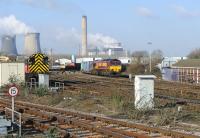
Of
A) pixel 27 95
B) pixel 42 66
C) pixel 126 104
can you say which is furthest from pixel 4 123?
pixel 42 66

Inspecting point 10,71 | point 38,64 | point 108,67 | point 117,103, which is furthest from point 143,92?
point 108,67

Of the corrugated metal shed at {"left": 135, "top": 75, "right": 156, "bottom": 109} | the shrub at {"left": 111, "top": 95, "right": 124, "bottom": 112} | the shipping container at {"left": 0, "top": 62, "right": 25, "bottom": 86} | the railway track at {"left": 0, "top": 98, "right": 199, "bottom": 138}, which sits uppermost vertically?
the shipping container at {"left": 0, "top": 62, "right": 25, "bottom": 86}

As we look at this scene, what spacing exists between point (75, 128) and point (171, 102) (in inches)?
342

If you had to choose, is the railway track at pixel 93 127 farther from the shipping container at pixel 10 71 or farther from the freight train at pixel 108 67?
the freight train at pixel 108 67

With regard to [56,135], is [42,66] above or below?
above

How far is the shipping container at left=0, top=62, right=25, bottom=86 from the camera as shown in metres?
36.8

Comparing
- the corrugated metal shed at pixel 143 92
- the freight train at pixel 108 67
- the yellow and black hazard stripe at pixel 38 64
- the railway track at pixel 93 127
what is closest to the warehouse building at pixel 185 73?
the freight train at pixel 108 67

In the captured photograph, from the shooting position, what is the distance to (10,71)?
1454 inches

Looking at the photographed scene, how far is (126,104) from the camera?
20.6 meters

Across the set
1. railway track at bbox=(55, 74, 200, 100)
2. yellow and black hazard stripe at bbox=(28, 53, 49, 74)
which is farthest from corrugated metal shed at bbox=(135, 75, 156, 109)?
yellow and black hazard stripe at bbox=(28, 53, 49, 74)

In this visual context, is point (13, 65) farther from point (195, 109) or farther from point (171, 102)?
point (195, 109)

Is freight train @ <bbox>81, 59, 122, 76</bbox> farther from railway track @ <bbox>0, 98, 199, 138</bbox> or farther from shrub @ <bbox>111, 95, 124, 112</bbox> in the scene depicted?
railway track @ <bbox>0, 98, 199, 138</bbox>

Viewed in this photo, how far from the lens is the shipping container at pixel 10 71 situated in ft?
121

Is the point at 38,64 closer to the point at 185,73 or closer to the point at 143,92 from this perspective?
the point at 143,92
